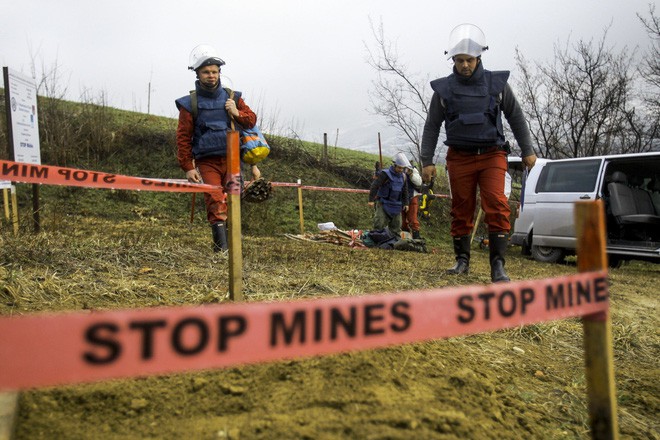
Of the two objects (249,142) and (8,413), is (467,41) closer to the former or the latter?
(249,142)

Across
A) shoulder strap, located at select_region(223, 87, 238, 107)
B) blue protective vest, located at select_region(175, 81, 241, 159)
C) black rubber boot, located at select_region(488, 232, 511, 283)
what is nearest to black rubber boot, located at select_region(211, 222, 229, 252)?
blue protective vest, located at select_region(175, 81, 241, 159)

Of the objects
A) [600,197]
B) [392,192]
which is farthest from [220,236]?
[600,197]

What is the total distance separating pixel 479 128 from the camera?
4297 mm

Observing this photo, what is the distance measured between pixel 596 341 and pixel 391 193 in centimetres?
790

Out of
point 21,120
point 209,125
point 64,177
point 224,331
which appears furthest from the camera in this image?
point 21,120

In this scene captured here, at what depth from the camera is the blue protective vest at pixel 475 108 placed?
430 centimetres

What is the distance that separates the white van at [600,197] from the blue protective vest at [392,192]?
2.05 m

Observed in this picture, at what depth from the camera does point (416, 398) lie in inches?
74.5

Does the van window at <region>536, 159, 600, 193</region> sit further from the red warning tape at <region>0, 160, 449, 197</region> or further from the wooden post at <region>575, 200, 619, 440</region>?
the wooden post at <region>575, 200, 619, 440</region>

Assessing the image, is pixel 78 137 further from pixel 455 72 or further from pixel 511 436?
pixel 511 436

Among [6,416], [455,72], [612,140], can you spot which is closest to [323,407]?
[6,416]

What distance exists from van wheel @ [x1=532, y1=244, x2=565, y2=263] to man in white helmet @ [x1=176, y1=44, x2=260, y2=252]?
18.2 feet

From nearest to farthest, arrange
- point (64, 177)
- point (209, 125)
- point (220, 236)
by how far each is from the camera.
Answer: point (64, 177), point (209, 125), point (220, 236)

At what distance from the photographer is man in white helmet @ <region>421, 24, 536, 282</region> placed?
4289 millimetres
